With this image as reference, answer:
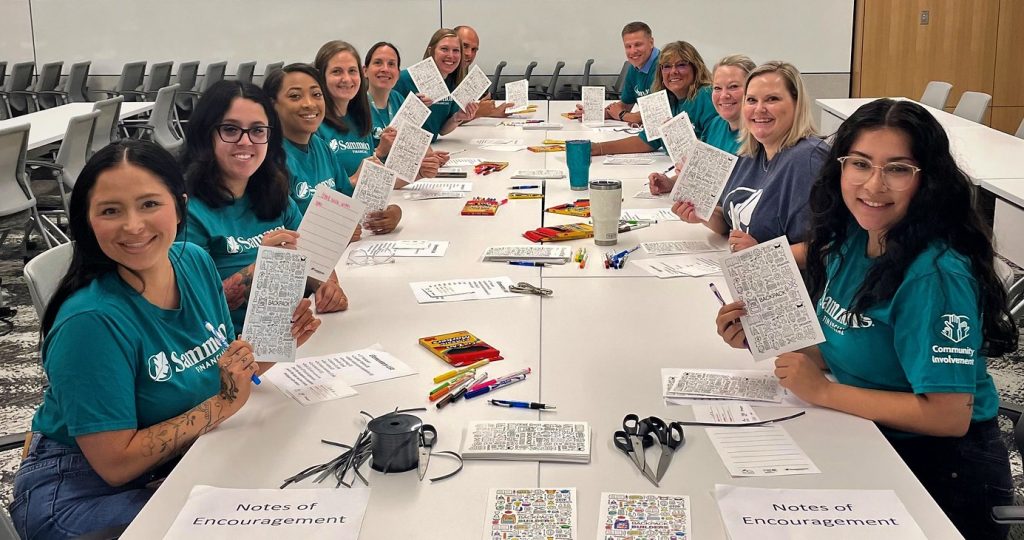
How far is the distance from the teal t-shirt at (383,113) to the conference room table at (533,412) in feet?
6.52

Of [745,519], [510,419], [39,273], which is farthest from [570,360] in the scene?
[39,273]

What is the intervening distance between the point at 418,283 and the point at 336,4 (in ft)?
25.9

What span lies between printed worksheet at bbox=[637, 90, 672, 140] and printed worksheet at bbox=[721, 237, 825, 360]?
7.88 feet

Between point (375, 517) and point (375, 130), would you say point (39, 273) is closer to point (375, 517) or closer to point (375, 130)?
point (375, 517)

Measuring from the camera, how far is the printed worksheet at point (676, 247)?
2824 mm

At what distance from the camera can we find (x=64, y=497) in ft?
5.49

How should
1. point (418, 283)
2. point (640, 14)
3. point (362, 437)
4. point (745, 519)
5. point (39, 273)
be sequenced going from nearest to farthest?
point (745, 519) → point (362, 437) → point (39, 273) → point (418, 283) → point (640, 14)

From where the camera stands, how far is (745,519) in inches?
52.0

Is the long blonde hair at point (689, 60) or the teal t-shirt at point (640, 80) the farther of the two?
the teal t-shirt at point (640, 80)

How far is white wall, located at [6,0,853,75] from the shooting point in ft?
31.1

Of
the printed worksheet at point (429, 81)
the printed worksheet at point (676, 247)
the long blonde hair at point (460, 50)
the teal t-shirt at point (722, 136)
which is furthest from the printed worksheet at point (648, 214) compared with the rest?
the long blonde hair at point (460, 50)

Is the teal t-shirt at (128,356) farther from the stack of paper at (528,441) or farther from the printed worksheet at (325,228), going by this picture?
the stack of paper at (528,441)

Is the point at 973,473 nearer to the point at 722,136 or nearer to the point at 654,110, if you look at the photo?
the point at 722,136

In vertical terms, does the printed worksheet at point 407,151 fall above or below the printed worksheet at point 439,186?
above
